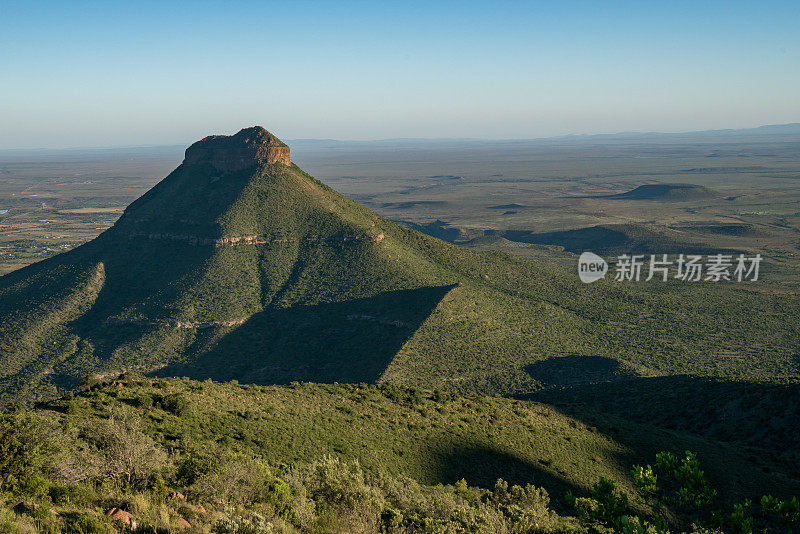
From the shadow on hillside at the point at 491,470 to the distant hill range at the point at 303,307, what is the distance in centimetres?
2280

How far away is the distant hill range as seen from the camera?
6444cm

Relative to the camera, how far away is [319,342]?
226 ft

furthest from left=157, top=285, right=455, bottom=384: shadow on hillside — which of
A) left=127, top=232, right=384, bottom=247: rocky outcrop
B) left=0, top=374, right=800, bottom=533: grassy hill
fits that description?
left=0, top=374, right=800, bottom=533: grassy hill

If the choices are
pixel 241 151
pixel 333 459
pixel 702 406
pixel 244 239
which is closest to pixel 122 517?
pixel 333 459

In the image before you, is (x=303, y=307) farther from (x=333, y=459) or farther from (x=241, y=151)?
(x=333, y=459)

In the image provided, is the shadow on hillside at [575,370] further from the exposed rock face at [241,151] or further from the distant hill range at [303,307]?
the exposed rock face at [241,151]

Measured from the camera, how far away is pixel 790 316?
92.2m

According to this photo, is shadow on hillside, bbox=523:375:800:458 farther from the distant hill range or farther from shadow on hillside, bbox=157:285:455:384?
shadow on hillside, bbox=157:285:455:384

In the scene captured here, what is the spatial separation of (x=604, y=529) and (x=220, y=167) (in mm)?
91178

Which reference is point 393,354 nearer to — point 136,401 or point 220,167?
point 136,401

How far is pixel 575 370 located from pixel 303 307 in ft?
122

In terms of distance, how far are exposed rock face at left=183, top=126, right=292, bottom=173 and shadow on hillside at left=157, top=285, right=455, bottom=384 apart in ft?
112

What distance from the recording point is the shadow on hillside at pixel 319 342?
63.0 meters

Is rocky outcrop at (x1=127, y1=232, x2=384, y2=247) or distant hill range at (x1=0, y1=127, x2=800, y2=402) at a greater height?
rocky outcrop at (x1=127, y1=232, x2=384, y2=247)
